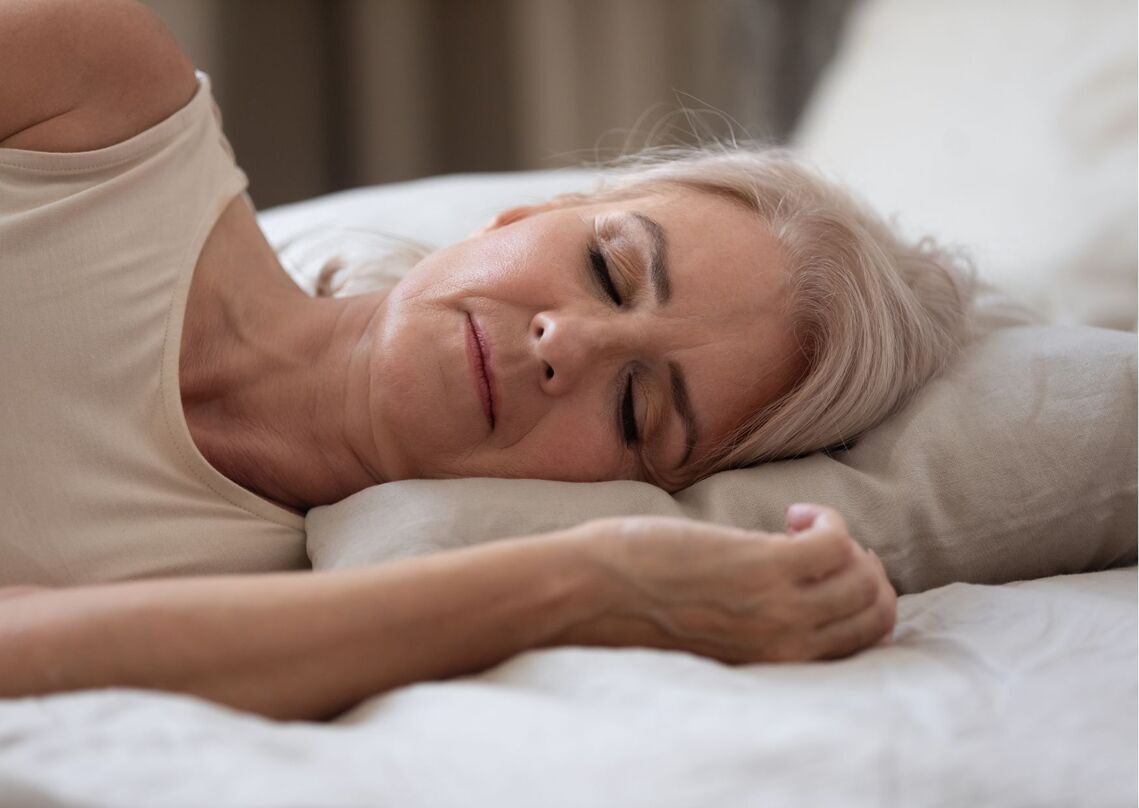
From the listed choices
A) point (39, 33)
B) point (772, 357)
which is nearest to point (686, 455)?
point (772, 357)

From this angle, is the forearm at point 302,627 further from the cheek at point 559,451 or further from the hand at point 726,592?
the cheek at point 559,451

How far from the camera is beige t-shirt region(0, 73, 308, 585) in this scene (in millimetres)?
983

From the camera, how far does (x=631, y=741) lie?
625 millimetres

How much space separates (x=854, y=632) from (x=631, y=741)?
249mm

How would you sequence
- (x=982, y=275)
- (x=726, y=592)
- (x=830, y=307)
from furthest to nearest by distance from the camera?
(x=982, y=275)
(x=830, y=307)
(x=726, y=592)

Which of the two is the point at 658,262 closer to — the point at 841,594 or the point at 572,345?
the point at 572,345

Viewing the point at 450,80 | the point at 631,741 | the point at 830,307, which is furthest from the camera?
the point at 450,80

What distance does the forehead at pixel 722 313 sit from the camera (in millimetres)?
1050

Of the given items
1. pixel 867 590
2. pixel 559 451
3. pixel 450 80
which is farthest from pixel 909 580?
pixel 450 80

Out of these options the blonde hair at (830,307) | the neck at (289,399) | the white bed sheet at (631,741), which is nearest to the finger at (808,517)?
the white bed sheet at (631,741)

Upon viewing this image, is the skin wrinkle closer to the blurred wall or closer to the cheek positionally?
the cheek

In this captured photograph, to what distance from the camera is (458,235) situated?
1554 millimetres

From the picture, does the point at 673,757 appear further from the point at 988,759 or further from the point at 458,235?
the point at 458,235

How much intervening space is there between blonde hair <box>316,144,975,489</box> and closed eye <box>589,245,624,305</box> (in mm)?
152
